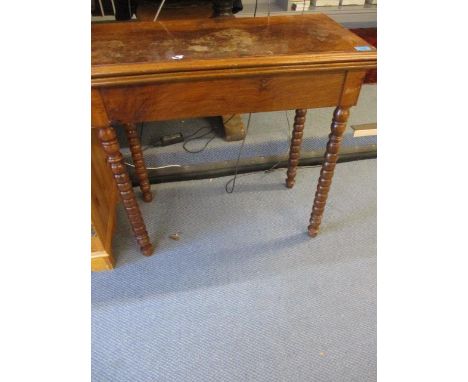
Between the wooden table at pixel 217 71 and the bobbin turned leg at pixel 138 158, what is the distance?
0.29 meters

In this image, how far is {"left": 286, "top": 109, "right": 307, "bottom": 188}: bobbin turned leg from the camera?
1.12 m

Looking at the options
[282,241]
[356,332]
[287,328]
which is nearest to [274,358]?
[287,328]

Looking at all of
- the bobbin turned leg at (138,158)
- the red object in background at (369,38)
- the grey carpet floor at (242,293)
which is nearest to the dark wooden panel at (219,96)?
the bobbin turned leg at (138,158)

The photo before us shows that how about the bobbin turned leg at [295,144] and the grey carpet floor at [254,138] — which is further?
the grey carpet floor at [254,138]

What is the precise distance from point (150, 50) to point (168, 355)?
80 centimetres

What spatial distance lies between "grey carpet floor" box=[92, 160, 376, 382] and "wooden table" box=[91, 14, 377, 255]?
39cm

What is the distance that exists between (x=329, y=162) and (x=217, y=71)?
1.46 feet

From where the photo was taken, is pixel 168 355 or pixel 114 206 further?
pixel 114 206

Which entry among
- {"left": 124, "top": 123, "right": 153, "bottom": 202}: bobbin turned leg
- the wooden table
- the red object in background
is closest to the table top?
the wooden table

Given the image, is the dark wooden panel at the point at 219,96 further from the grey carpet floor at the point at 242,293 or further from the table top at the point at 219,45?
the grey carpet floor at the point at 242,293

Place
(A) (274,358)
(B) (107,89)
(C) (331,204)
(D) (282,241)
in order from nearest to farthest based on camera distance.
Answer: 1. (B) (107,89)
2. (A) (274,358)
3. (D) (282,241)
4. (C) (331,204)

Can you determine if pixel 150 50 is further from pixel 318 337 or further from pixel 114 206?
pixel 318 337

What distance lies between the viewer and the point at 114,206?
120cm

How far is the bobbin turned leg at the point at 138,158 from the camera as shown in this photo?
1.07 metres
